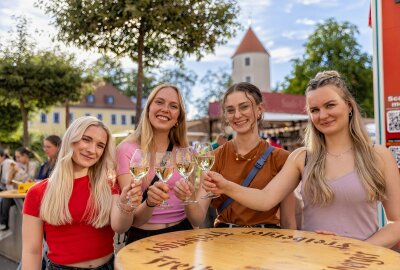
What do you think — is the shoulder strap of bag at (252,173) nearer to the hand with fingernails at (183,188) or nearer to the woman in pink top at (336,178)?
the woman in pink top at (336,178)

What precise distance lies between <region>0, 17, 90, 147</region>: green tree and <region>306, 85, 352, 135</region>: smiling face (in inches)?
532

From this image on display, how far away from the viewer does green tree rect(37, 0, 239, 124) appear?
26.3 ft

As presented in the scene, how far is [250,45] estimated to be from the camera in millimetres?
54188

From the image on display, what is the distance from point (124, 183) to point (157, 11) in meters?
6.18

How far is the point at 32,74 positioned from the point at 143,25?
24.7 ft

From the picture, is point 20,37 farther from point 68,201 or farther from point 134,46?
point 68,201

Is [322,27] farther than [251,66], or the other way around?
[251,66]

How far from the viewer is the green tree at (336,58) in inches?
1183

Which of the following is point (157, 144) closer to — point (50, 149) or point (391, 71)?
point (391, 71)

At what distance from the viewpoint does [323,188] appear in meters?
2.28

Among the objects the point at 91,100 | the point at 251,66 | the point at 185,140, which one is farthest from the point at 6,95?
the point at 251,66

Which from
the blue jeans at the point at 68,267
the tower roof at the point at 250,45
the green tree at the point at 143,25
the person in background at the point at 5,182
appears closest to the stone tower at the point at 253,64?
the tower roof at the point at 250,45

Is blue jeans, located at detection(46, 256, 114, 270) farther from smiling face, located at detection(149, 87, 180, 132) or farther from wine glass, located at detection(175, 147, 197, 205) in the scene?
smiling face, located at detection(149, 87, 180, 132)

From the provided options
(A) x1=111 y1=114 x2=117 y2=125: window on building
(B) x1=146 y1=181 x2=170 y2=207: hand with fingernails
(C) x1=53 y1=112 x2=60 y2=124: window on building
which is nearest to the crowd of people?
(B) x1=146 y1=181 x2=170 y2=207: hand with fingernails
